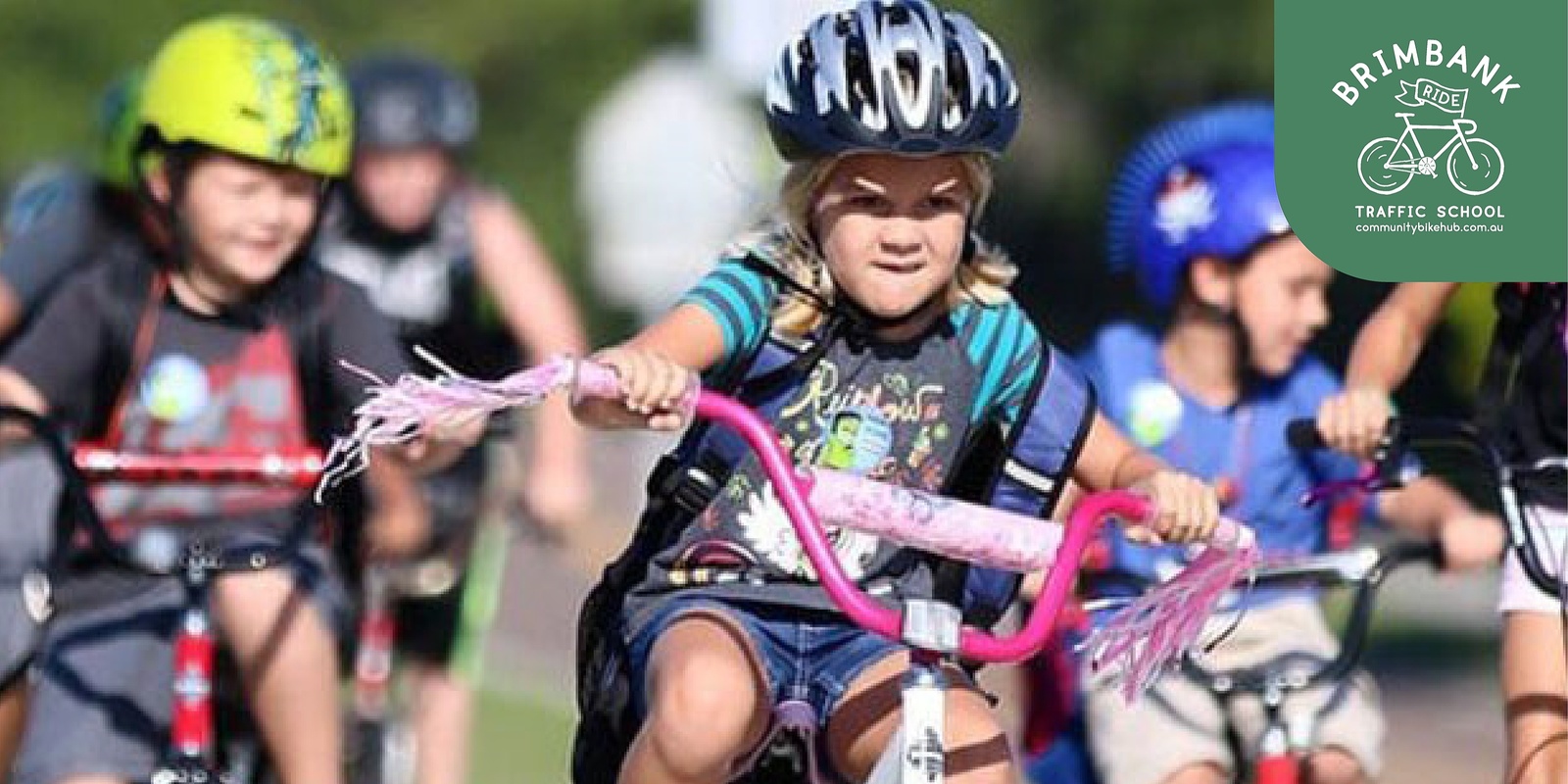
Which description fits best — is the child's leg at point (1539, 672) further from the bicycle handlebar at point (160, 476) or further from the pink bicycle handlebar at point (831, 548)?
the bicycle handlebar at point (160, 476)

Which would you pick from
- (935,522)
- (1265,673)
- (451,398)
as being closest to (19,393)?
(451,398)

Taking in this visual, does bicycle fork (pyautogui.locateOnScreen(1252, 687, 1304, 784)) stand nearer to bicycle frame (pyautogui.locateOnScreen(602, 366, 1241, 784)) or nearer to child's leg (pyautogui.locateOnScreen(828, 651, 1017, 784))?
child's leg (pyautogui.locateOnScreen(828, 651, 1017, 784))

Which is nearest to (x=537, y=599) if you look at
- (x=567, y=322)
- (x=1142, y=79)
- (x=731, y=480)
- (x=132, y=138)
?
(x=1142, y=79)

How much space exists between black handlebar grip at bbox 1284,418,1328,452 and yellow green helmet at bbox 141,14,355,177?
6.92 ft

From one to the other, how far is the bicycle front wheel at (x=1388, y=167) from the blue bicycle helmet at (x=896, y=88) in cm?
222

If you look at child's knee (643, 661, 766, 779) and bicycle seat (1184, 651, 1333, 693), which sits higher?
bicycle seat (1184, 651, 1333, 693)

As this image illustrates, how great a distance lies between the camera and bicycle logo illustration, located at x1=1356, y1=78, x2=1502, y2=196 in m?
8.97

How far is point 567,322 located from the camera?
35.7 feet

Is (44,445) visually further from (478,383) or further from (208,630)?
(478,383)

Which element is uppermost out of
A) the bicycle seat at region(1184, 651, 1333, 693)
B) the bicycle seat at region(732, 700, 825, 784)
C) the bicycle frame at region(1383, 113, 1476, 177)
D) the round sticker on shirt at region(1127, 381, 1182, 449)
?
the bicycle frame at region(1383, 113, 1476, 177)

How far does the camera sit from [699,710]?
252 inches

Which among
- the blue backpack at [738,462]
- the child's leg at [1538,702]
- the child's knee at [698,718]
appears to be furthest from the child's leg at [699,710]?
the child's leg at [1538,702]

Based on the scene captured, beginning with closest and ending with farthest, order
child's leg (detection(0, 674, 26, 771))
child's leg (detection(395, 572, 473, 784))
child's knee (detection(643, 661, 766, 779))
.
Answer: child's knee (detection(643, 661, 766, 779)), child's leg (detection(0, 674, 26, 771)), child's leg (detection(395, 572, 473, 784))

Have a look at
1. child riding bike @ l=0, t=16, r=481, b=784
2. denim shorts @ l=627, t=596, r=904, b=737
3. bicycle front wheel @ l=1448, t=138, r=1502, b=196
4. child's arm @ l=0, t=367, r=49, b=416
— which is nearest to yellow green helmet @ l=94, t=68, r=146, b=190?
child riding bike @ l=0, t=16, r=481, b=784
